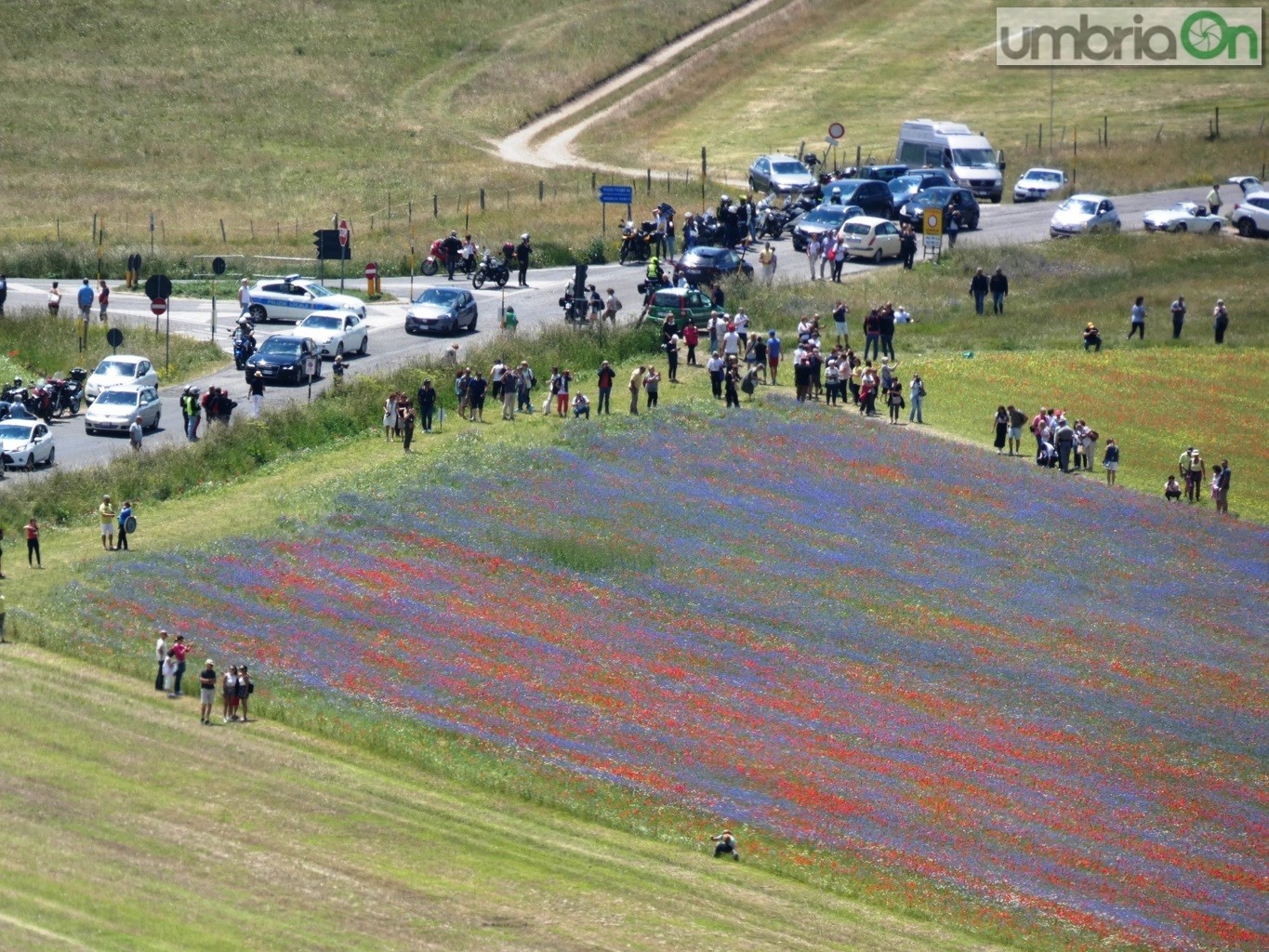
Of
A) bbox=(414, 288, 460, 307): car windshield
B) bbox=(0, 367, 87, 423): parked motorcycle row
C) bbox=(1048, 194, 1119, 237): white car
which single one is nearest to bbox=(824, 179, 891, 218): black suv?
bbox=(1048, 194, 1119, 237): white car

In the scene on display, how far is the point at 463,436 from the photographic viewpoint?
55.5m

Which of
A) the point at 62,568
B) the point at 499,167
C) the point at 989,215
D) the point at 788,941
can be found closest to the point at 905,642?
the point at 788,941

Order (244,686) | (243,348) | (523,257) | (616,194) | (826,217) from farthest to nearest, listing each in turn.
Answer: (826,217) → (616,194) → (523,257) → (243,348) → (244,686)

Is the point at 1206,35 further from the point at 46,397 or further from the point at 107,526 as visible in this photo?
the point at 107,526

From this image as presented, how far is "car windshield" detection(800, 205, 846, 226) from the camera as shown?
7938cm

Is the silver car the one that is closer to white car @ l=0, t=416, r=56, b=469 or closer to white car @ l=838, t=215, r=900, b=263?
white car @ l=838, t=215, r=900, b=263

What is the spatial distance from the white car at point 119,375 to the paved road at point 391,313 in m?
0.95

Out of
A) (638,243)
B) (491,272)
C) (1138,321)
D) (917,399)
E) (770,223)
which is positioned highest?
(770,223)

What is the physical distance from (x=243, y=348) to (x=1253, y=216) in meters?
42.5

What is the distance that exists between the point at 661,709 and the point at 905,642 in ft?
22.7

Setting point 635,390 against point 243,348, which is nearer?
point 635,390

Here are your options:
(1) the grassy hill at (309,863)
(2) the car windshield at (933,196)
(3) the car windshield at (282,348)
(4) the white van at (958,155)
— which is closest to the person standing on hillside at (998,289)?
(2) the car windshield at (933,196)

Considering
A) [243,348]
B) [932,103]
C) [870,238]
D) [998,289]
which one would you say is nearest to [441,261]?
[870,238]

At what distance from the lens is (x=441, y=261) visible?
78250mm
